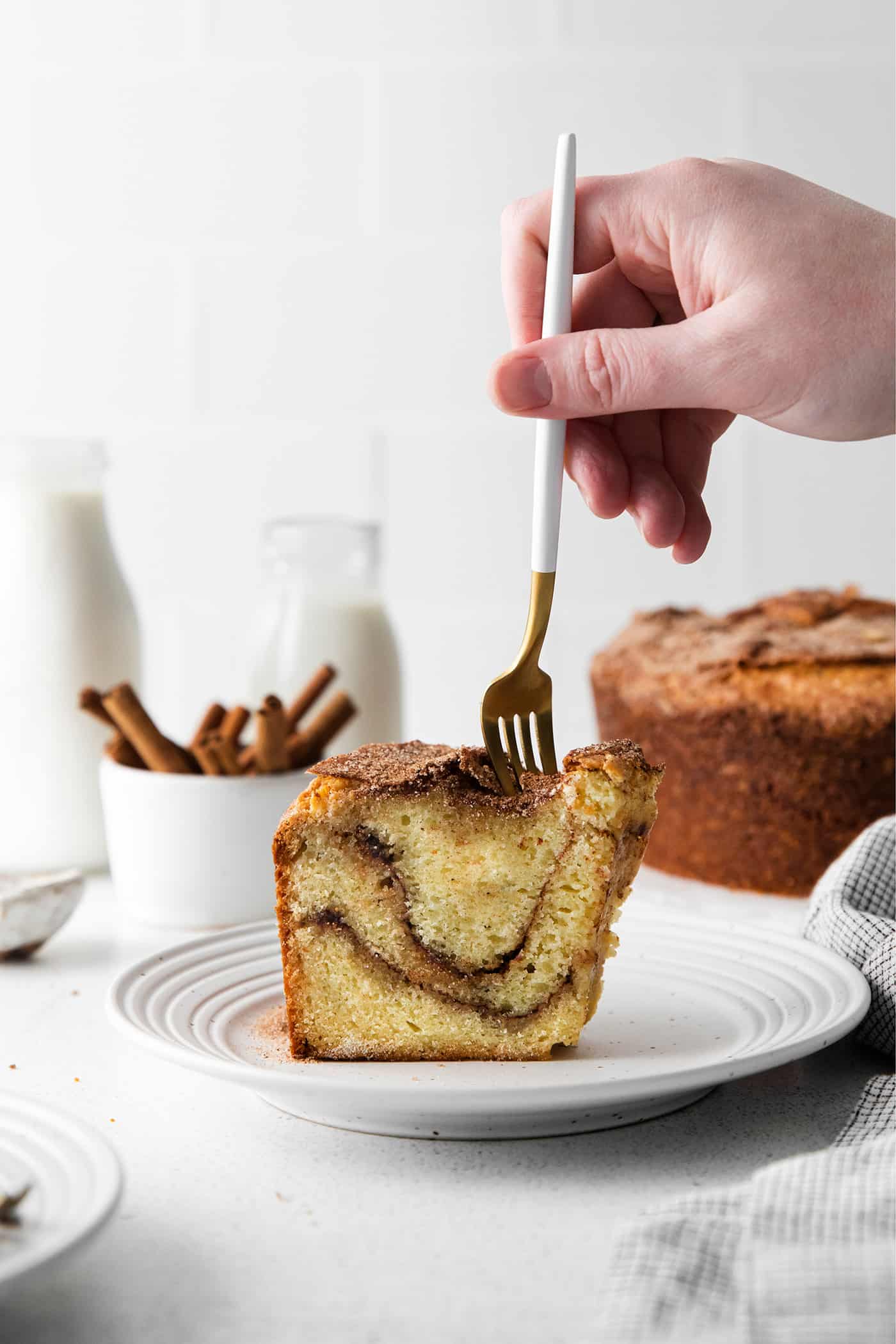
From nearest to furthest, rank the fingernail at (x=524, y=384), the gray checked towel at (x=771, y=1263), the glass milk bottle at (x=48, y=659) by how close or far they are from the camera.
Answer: the gray checked towel at (x=771, y=1263) → the fingernail at (x=524, y=384) → the glass milk bottle at (x=48, y=659)

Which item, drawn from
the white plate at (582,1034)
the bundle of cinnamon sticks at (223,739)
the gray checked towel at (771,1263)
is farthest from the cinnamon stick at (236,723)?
the gray checked towel at (771,1263)

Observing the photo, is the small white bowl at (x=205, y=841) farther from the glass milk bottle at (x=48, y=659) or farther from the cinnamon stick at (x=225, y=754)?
the glass milk bottle at (x=48, y=659)

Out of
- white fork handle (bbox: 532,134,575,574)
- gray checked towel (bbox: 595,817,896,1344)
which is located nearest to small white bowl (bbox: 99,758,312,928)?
white fork handle (bbox: 532,134,575,574)

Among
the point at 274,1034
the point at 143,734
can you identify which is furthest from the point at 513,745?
the point at 143,734

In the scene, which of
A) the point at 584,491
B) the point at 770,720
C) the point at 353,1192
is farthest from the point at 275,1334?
the point at 770,720

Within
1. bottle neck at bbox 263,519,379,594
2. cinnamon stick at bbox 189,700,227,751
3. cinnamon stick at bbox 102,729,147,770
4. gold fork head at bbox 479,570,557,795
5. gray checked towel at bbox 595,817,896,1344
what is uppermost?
bottle neck at bbox 263,519,379,594

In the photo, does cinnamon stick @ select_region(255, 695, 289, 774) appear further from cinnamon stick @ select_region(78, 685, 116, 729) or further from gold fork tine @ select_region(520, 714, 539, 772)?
gold fork tine @ select_region(520, 714, 539, 772)

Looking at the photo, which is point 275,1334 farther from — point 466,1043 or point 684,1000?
point 684,1000

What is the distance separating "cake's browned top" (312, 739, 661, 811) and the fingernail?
27 cm

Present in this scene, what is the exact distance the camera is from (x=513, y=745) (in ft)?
3.25

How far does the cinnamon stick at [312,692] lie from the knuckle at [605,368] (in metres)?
0.61

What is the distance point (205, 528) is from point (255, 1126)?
1.80 metres

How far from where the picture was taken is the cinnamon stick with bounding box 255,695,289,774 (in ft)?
4.65

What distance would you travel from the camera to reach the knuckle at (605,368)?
3.38 feet
